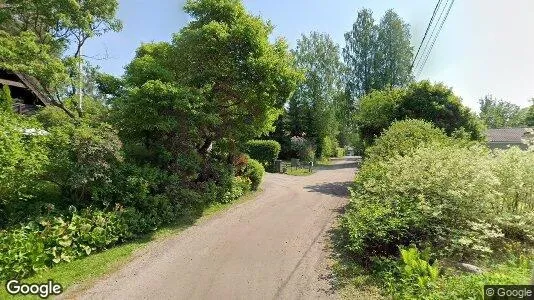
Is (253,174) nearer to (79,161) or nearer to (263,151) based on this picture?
(263,151)

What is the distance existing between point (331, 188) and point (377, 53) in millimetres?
30218

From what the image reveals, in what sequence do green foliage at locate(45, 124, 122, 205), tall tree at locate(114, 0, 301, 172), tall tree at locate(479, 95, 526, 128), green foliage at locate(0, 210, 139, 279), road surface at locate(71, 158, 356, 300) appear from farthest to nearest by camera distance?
1. tall tree at locate(479, 95, 526, 128)
2. tall tree at locate(114, 0, 301, 172)
3. green foliage at locate(45, 124, 122, 205)
4. green foliage at locate(0, 210, 139, 279)
5. road surface at locate(71, 158, 356, 300)

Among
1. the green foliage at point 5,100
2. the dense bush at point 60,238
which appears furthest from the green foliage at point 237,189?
the green foliage at point 5,100

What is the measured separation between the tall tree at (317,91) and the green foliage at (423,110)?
1413 centimetres

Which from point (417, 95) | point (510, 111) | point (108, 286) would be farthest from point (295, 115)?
point (510, 111)

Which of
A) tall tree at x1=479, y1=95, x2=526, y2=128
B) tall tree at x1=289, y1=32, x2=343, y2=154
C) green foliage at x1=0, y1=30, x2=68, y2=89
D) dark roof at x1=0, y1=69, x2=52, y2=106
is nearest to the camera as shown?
green foliage at x1=0, y1=30, x2=68, y2=89

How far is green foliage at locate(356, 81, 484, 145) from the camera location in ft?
73.8

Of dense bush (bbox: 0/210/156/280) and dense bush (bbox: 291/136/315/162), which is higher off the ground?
dense bush (bbox: 291/136/315/162)

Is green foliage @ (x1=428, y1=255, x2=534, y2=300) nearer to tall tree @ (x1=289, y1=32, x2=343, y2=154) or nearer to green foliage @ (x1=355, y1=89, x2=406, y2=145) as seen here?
green foliage @ (x1=355, y1=89, x2=406, y2=145)

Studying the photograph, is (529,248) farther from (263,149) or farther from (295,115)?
(295,115)

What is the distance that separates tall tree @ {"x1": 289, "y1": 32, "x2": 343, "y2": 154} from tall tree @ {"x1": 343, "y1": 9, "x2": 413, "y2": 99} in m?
5.07

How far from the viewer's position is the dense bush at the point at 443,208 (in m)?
8.37

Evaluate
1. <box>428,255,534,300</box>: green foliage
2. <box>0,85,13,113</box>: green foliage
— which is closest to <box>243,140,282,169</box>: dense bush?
<box>0,85,13,113</box>: green foliage

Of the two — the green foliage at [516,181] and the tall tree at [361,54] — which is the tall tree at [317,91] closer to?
the tall tree at [361,54]
